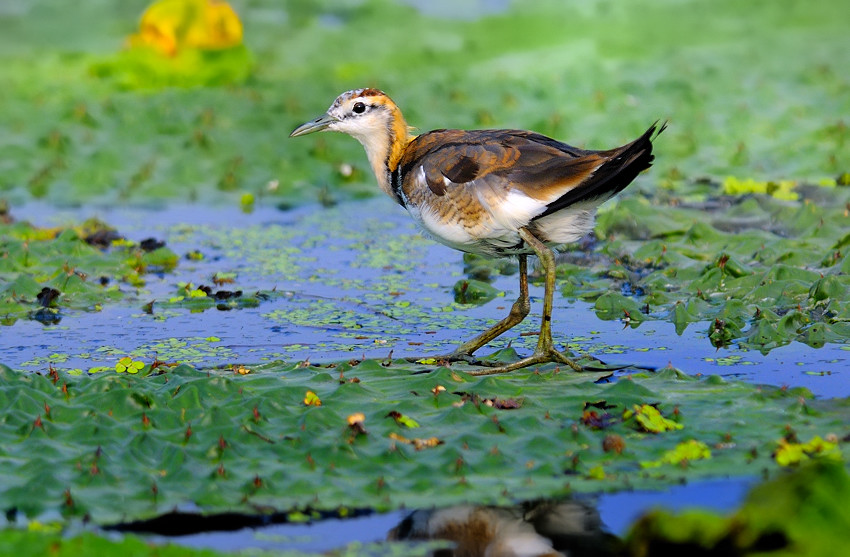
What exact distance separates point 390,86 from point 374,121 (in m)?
8.53

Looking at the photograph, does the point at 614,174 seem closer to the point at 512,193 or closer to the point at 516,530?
the point at 512,193

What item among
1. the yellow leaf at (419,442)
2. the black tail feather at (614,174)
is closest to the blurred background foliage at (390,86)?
the black tail feather at (614,174)

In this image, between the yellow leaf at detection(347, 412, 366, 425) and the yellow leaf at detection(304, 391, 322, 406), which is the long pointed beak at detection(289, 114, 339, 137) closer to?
the yellow leaf at detection(304, 391, 322, 406)

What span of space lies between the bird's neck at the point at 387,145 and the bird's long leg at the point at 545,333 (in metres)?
1.15

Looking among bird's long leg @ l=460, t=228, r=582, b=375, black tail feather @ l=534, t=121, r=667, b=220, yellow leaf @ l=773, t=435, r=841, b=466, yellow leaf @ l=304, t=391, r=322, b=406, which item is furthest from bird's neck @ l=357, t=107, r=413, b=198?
yellow leaf @ l=773, t=435, r=841, b=466

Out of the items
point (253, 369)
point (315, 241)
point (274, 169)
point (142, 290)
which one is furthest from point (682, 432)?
point (274, 169)

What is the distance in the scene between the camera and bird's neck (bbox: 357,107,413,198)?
7840mm

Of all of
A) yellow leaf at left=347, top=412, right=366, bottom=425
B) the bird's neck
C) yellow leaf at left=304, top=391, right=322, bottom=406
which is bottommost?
yellow leaf at left=347, top=412, right=366, bottom=425

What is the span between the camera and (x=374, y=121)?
7.93 metres

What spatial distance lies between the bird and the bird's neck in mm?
175

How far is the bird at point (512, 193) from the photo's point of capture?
6887 millimetres

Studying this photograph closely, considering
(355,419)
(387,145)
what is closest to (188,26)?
(387,145)

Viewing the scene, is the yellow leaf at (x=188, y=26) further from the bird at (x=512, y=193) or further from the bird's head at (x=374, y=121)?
the bird at (x=512, y=193)

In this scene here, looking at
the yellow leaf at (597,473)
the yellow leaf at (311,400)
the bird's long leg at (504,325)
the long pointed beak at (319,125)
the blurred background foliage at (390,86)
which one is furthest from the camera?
the blurred background foliage at (390,86)
